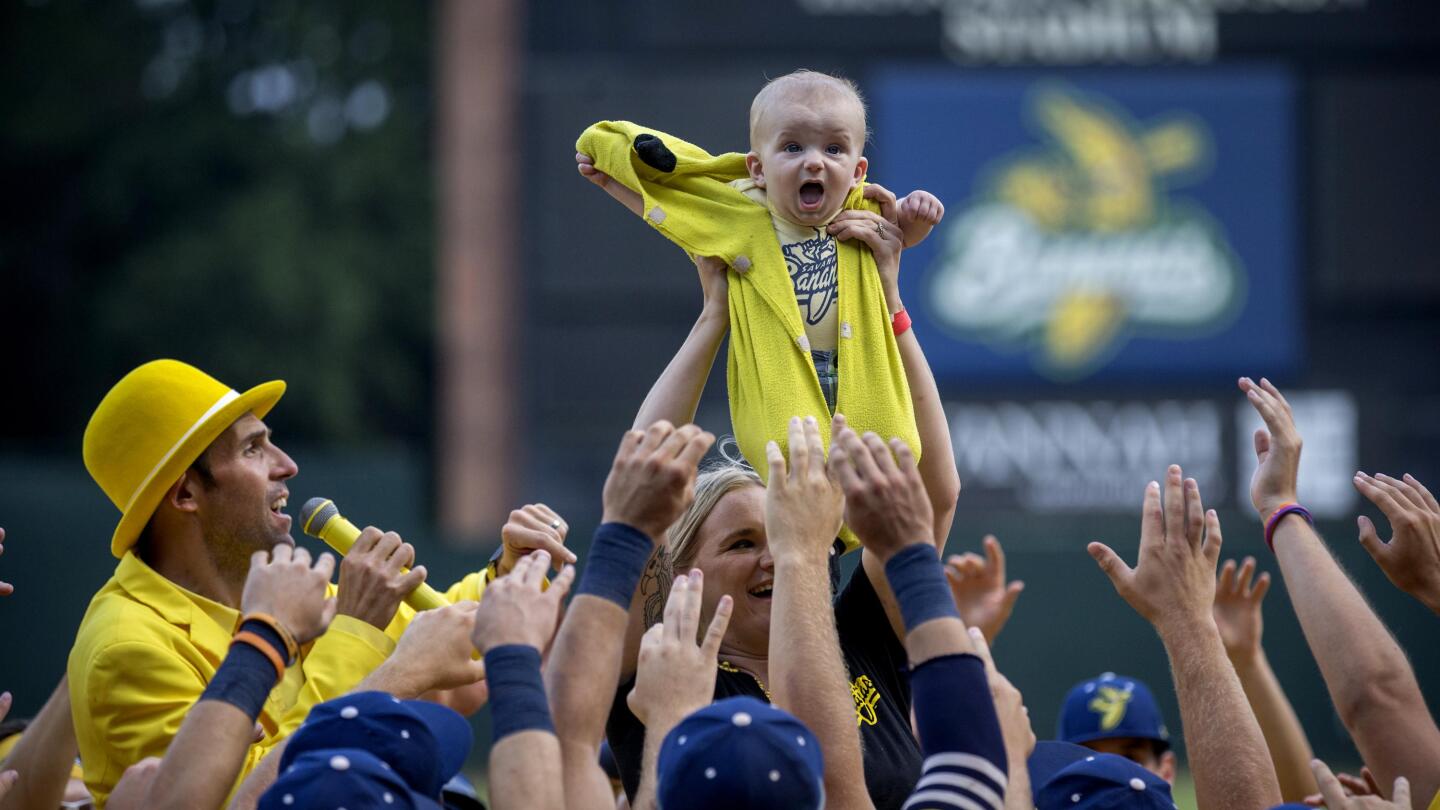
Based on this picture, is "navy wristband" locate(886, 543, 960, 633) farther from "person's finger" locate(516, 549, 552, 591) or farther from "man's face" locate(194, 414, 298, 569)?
"man's face" locate(194, 414, 298, 569)

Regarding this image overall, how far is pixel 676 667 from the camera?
10.5 ft

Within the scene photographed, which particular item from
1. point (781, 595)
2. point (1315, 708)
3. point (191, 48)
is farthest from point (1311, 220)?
point (191, 48)

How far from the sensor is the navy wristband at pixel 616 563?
10.1 ft

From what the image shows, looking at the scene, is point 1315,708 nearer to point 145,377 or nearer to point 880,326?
point 880,326

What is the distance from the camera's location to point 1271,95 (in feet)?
33.9

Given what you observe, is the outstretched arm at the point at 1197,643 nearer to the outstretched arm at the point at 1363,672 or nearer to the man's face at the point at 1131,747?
the outstretched arm at the point at 1363,672

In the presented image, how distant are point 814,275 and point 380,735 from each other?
147 cm

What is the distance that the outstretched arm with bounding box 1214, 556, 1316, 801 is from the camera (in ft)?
14.7

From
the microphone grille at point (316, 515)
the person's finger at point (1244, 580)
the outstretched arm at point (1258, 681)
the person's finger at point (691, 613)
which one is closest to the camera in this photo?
the person's finger at point (691, 613)

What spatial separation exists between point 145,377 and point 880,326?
1.73 meters

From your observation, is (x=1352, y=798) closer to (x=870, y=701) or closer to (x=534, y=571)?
(x=870, y=701)

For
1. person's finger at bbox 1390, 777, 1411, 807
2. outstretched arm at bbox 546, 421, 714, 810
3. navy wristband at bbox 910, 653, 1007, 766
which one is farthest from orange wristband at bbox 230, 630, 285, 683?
person's finger at bbox 1390, 777, 1411, 807

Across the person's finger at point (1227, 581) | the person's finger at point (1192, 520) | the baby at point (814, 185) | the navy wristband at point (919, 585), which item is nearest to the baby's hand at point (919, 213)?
the baby at point (814, 185)

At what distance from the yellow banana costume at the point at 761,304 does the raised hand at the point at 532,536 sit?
54cm
